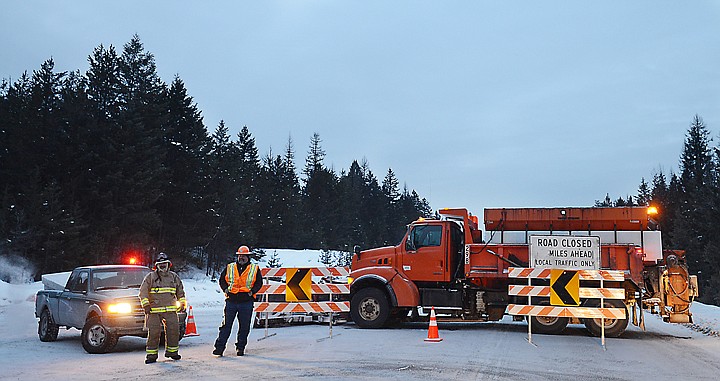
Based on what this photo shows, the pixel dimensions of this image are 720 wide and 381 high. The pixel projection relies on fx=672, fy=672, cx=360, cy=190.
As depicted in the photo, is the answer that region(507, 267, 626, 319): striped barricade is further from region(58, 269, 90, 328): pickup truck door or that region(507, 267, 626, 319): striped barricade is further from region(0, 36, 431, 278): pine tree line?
region(0, 36, 431, 278): pine tree line

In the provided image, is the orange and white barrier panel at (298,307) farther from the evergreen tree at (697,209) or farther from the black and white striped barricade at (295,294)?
the evergreen tree at (697,209)

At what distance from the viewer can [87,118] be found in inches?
1555

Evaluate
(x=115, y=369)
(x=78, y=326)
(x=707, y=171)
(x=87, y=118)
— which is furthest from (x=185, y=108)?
(x=707, y=171)

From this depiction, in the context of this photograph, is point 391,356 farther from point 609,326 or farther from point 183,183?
point 183,183

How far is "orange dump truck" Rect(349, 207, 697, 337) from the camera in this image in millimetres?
15164

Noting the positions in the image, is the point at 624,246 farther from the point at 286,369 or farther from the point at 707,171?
the point at 707,171

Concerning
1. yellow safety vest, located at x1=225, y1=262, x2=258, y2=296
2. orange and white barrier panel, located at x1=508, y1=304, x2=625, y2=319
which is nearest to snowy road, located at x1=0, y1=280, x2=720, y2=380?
orange and white barrier panel, located at x1=508, y1=304, x2=625, y2=319

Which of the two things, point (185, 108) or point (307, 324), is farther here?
point (185, 108)

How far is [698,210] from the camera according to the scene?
196 feet

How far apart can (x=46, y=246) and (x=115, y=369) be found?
26765 mm

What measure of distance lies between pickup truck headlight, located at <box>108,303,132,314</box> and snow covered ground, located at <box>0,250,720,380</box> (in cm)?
78

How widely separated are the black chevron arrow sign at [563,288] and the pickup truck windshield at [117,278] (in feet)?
28.1

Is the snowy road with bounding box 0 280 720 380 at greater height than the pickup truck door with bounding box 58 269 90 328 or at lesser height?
lesser

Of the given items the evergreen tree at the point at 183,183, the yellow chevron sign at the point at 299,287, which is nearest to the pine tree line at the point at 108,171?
the evergreen tree at the point at 183,183
